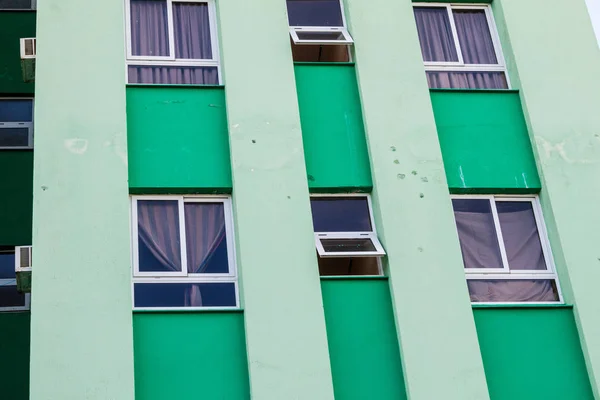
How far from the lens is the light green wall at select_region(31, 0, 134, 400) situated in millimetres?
11906

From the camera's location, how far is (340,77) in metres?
14.6

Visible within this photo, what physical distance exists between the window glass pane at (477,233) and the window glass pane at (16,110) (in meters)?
6.46

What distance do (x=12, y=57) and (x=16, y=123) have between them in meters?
1.01

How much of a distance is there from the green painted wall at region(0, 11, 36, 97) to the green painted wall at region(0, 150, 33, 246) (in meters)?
1.45

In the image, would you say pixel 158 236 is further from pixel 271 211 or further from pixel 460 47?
pixel 460 47

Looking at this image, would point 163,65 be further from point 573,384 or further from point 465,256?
point 573,384

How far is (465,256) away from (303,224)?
2.01m

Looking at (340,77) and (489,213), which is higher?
(340,77)

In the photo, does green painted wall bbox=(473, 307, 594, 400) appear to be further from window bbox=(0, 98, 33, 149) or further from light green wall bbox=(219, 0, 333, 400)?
window bbox=(0, 98, 33, 149)

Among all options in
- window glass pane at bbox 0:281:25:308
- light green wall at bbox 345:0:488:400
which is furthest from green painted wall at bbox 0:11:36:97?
light green wall at bbox 345:0:488:400

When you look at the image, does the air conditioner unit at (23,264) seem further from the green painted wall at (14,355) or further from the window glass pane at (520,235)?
the window glass pane at (520,235)

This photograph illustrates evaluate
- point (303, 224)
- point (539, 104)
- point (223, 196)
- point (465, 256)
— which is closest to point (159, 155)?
point (223, 196)

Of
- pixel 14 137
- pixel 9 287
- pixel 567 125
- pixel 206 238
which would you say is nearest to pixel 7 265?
pixel 9 287

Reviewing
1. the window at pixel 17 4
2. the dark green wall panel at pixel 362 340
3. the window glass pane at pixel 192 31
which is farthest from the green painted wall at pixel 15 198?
the dark green wall panel at pixel 362 340
